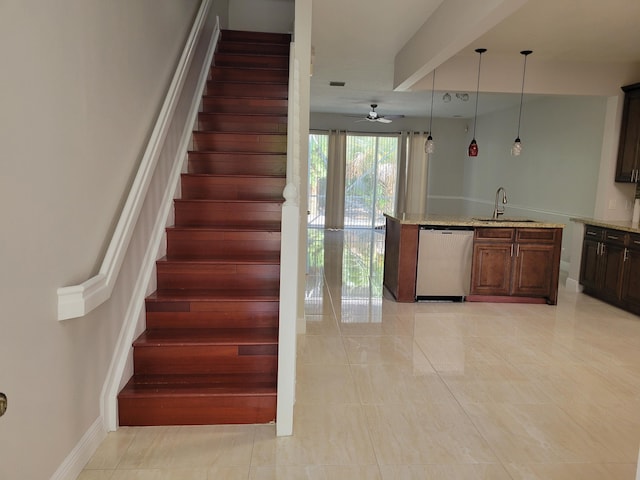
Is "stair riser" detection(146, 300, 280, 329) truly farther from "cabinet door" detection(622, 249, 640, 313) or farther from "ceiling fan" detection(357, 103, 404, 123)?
"ceiling fan" detection(357, 103, 404, 123)

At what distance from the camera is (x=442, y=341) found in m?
3.88

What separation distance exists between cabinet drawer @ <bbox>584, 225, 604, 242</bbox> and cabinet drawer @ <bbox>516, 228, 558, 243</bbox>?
2.17 feet

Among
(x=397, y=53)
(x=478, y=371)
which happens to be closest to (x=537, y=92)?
(x=397, y=53)

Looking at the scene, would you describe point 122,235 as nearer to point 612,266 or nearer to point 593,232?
point 612,266

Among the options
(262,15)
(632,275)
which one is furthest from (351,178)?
(632,275)

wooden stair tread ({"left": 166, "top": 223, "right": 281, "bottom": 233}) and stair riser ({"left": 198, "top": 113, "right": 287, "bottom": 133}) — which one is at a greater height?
stair riser ({"left": 198, "top": 113, "right": 287, "bottom": 133})

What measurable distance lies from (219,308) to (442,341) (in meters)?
2.01

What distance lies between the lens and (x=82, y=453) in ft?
6.77

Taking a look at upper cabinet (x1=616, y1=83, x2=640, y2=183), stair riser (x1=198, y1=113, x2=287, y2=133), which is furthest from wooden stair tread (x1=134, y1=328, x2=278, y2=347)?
upper cabinet (x1=616, y1=83, x2=640, y2=183)

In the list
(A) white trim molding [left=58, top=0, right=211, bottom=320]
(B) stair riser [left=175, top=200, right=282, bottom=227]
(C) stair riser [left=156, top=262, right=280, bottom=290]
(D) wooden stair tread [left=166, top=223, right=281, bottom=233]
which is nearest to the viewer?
(A) white trim molding [left=58, top=0, right=211, bottom=320]

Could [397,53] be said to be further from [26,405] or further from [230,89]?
[26,405]

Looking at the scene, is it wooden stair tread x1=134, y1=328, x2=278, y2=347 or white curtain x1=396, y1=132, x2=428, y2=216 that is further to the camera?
white curtain x1=396, y1=132, x2=428, y2=216

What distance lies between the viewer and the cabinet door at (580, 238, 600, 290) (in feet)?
17.7

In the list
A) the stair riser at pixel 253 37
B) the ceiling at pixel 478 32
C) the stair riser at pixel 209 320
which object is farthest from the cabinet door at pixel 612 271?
the stair riser at pixel 253 37
